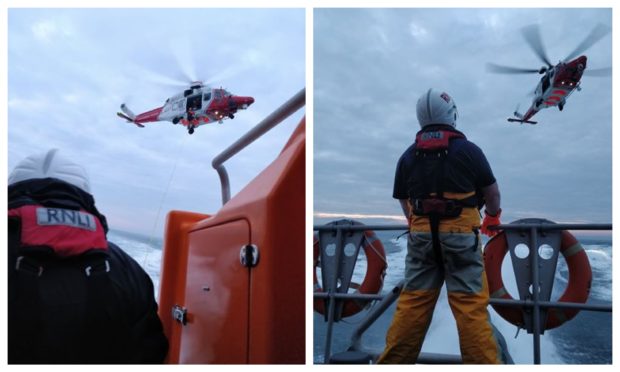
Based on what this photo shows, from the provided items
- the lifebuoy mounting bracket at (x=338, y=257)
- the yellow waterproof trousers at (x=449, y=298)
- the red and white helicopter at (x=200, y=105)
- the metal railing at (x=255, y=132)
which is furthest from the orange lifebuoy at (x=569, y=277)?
the red and white helicopter at (x=200, y=105)

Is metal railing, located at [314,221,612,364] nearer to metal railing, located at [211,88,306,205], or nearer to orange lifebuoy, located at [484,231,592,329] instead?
orange lifebuoy, located at [484,231,592,329]

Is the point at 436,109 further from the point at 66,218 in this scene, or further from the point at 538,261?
the point at 66,218

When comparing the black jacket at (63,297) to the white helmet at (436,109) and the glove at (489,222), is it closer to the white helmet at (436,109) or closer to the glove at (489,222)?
the white helmet at (436,109)

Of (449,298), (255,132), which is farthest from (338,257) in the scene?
(255,132)

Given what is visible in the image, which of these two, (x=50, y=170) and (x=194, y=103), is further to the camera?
(x=194, y=103)

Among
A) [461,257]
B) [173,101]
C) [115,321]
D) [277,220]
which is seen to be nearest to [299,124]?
[277,220]

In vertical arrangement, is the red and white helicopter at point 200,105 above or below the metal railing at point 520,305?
above

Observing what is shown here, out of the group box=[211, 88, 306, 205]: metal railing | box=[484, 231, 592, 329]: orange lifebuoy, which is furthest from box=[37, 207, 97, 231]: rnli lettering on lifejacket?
box=[484, 231, 592, 329]: orange lifebuoy
